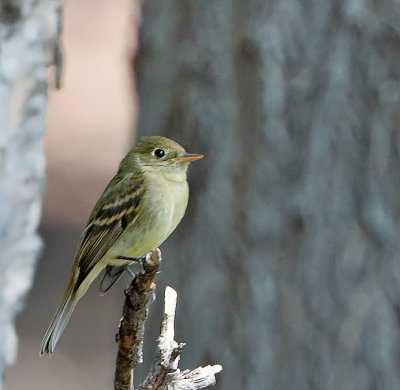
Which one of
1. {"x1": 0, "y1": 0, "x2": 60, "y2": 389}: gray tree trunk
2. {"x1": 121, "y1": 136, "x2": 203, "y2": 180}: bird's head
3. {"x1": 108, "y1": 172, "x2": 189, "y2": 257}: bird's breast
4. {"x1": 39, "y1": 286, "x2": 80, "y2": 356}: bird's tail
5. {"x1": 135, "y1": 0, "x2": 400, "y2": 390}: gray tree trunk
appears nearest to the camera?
{"x1": 39, "y1": 286, "x2": 80, "y2": 356}: bird's tail

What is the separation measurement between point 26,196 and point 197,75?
59.7 inches

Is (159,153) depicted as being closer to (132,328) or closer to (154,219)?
(154,219)

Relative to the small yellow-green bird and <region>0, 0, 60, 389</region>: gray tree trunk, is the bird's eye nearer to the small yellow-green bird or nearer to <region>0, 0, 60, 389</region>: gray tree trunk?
the small yellow-green bird

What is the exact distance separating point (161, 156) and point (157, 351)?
133 centimetres

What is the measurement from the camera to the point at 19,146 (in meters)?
4.43

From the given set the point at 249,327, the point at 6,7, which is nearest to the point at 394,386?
the point at 249,327

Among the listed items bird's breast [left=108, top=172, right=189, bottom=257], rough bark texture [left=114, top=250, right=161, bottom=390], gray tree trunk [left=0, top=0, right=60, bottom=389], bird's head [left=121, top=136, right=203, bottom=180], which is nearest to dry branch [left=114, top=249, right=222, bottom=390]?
rough bark texture [left=114, top=250, right=161, bottom=390]

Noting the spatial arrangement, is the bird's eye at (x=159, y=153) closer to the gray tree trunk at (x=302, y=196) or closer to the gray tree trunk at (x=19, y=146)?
the gray tree trunk at (x=19, y=146)

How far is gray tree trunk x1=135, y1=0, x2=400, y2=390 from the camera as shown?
511cm

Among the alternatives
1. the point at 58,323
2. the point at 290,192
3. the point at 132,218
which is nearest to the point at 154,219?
the point at 132,218

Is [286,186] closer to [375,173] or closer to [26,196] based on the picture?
[375,173]

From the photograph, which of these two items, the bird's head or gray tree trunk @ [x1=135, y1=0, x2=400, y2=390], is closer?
the bird's head

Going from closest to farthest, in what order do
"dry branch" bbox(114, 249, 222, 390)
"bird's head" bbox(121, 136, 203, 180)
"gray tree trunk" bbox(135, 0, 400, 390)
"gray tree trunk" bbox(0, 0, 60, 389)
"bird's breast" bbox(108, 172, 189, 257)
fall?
"dry branch" bbox(114, 249, 222, 390) → "bird's breast" bbox(108, 172, 189, 257) → "bird's head" bbox(121, 136, 203, 180) → "gray tree trunk" bbox(0, 0, 60, 389) → "gray tree trunk" bbox(135, 0, 400, 390)

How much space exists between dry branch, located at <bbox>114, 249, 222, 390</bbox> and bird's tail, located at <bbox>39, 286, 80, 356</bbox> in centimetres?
52
